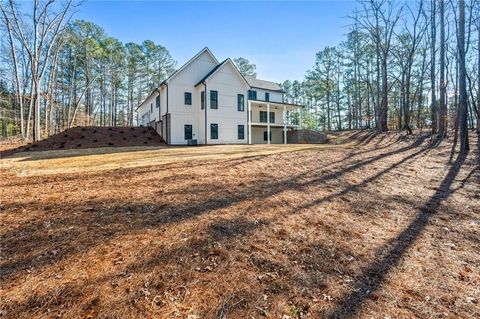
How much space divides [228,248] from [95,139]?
19434mm

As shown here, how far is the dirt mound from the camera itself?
16.8 metres

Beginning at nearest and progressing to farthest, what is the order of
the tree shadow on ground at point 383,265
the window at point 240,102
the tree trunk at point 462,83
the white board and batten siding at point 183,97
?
1. the tree shadow on ground at point 383,265
2. the tree trunk at point 462,83
3. the white board and batten siding at point 183,97
4. the window at point 240,102

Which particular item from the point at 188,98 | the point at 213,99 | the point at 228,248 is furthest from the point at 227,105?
the point at 228,248

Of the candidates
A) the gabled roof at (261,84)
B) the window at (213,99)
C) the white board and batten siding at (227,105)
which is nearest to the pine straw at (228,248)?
the white board and batten siding at (227,105)

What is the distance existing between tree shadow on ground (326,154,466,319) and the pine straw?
0.02 m

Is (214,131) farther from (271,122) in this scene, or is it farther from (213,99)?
(271,122)

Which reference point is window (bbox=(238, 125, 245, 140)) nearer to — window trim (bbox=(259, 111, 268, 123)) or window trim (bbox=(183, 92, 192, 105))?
window trim (bbox=(183, 92, 192, 105))

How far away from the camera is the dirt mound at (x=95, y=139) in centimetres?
1680

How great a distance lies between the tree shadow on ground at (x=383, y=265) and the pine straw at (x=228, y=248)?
0.02m

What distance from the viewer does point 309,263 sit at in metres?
3.49

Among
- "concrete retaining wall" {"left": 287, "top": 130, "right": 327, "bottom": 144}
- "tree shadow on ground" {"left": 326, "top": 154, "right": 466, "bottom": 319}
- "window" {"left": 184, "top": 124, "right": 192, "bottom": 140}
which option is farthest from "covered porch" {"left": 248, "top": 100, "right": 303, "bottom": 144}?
"tree shadow on ground" {"left": 326, "top": 154, "right": 466, "bottom": 319}

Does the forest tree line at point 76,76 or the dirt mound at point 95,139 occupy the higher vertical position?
the forest tree line at point 76,76

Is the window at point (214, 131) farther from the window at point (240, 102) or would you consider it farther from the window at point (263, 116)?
the window at point (263, 116)

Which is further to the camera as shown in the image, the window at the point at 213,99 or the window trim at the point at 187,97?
the window trim at the point at 187,97
